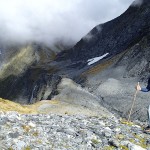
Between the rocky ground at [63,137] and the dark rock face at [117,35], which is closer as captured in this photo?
the rocky ground at [63,137]

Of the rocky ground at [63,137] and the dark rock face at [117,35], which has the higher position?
the dark rock face at [117,35]

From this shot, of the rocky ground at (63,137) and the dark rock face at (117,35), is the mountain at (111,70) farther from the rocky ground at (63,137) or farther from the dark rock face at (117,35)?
the rocky ground at (63,137)

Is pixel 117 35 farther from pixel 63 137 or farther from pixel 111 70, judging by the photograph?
pixel 63 137

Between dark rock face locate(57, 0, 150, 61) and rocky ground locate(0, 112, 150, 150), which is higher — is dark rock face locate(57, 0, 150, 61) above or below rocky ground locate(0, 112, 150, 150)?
above

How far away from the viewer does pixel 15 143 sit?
48.7 ft

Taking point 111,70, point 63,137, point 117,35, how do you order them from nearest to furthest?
1. point 63,137
2. point 111,70
3. point 117,35

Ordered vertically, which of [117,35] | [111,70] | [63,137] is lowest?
[63,137]

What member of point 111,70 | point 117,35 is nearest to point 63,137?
point 111,70

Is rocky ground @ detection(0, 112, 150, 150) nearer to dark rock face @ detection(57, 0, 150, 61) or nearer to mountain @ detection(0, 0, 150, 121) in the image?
mountain @ detection(0, 0, 150, 121)

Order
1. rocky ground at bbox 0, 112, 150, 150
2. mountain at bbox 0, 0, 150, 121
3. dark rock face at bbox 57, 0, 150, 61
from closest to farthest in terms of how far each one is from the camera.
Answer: rocky ground at bbox 0, 112, 150, 150 < mountain at bbox 0, 0, 150, 121 < dark rock face at bbox 57, 0, 150, 61

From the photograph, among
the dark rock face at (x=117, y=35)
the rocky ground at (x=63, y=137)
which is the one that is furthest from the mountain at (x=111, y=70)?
the rocky ground at (x=63, y=137)

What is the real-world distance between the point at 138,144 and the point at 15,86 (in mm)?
180944

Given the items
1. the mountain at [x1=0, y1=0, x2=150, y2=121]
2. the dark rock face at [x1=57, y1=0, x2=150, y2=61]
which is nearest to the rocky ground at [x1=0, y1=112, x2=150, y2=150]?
the mountain at [x1=0, y1=0, x2=150, y2=121]

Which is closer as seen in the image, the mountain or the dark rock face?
the mountain
